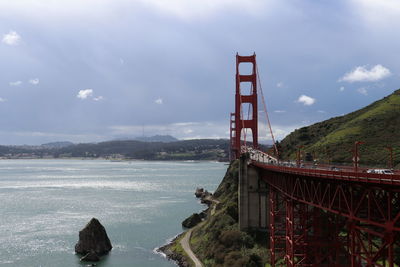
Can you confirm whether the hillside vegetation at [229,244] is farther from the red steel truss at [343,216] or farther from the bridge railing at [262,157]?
the bridge railing at [262,157]

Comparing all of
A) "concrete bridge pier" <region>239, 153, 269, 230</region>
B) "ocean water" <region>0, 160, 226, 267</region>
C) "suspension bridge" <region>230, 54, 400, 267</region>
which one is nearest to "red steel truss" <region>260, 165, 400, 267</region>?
"suspension bridge" <region>230, 54, 400, 267</region>

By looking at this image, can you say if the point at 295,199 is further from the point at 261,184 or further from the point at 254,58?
the point at 254,58

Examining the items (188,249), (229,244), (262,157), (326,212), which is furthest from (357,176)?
(188,249)

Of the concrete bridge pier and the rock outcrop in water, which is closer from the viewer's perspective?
the concrete bridge pier

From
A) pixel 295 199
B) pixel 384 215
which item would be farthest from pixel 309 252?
pixel 384 215

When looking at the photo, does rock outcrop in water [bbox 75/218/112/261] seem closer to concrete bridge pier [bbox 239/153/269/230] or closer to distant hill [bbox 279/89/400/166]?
concrete bridge pier [bbox 239/153/269/230]

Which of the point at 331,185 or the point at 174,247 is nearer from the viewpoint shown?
the point at 331,185

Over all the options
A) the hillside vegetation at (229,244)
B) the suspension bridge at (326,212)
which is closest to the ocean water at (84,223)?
the hillside vegetation at (229,244)

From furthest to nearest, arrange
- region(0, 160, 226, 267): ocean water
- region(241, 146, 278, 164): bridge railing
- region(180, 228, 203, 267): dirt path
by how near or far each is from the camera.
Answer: region(0, 160, 226, 267): ocean water → region(180, 228, 203, 267): dirt path → region(241, 146, 278, 164): bridge railing
